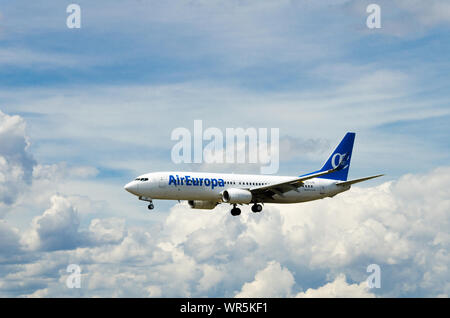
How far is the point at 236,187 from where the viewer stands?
95.6 m

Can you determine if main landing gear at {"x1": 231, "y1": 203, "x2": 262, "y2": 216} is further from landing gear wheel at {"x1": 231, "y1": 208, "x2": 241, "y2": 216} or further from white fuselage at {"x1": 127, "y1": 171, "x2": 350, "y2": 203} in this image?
white fuselage at {"x1": 127, "y1": 171, "x2": 350, "y2": 203}

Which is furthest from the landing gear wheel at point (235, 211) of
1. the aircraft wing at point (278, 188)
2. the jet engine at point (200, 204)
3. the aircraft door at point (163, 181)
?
the aircraft door at point (163, 181)

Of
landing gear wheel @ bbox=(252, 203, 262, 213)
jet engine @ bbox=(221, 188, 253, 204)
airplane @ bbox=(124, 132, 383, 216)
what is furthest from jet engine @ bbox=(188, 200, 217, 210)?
jet engine @ bbox=(221, 188, 253, 204)

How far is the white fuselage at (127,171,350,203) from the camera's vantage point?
3497 inches

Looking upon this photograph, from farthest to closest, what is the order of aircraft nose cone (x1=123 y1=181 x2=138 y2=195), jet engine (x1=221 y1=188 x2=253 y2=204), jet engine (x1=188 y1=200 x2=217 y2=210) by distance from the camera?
jet engine (x1=188 y1=200 x2=217 y2=210), jet engine (x1=221 y1=188 x2=253 y2=204), aircraft nose cone (x1=123 y1=181 x2=138 y2=195)

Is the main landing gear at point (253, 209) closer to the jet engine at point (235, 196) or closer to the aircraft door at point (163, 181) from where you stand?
the jet engine at point (235, 196)

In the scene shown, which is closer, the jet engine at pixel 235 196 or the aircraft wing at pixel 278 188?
the jet engine at pixel 235 196

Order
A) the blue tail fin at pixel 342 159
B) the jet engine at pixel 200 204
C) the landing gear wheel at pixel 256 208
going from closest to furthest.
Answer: the landing gear wheel at pixel 256 208, the jet engine at pixel 200 204, the blue tail fin at pixel 342 159

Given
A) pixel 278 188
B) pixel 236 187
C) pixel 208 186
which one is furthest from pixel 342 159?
pixel 208 186

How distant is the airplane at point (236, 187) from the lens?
89.1 m
